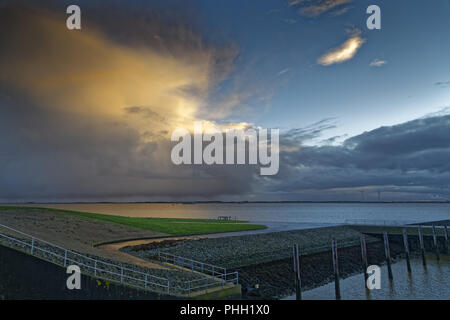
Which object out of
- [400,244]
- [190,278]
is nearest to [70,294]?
[190,278]

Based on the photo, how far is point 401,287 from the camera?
30953 mm

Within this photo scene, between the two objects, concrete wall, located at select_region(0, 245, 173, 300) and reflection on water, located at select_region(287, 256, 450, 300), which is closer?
concrete wall, located at select_region(0, 245, 173, 300)

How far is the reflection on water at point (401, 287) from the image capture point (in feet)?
90.9

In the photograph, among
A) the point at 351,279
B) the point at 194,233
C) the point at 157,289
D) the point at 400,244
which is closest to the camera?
the point at 157,289

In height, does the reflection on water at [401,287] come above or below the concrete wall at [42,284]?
below

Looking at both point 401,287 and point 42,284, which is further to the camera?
point 401,287

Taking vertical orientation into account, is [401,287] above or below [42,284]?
below

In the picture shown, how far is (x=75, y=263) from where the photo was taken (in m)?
20.6

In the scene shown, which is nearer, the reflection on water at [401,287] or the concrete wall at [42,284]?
the concrete wall at [42,284]

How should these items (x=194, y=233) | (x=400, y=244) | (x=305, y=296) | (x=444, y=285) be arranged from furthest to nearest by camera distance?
1. (x=400, y=244)
2. (x=194, y=233)
3. (x=444, y=285)
4. (x=305, y=296)

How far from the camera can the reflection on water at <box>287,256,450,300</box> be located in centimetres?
2772
